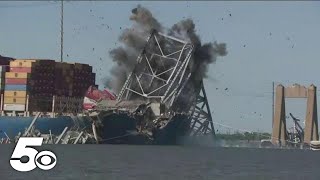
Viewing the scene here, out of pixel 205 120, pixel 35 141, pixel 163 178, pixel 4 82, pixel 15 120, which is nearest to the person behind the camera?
pixel 35 141

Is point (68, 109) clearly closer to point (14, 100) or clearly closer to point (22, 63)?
point (14, 100)

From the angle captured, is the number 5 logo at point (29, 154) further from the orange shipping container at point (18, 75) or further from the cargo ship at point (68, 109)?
the orange shipping container at point (18, 75)

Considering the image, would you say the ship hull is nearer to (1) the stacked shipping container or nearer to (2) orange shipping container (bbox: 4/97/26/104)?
(1) the stacked shipping container

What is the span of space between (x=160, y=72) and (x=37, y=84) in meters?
27.8

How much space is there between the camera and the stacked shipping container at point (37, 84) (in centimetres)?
15750

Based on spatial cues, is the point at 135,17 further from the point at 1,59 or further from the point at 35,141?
the point at 35,141

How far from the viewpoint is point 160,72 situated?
529 ft

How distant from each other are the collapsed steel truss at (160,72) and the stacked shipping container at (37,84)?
59.0 ft

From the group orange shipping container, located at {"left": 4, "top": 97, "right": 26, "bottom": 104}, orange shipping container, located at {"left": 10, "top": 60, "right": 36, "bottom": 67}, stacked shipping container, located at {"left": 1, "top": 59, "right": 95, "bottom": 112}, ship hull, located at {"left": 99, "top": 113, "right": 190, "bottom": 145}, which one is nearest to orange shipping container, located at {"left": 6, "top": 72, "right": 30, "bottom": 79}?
stacked shipping container, located at {"left": 1, "top": 59, "right": 95, "bottom": 112}

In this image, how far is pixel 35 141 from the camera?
30.6 meters

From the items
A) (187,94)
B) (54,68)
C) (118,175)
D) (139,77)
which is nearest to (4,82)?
(54,68)

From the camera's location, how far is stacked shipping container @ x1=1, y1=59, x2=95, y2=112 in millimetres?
157500

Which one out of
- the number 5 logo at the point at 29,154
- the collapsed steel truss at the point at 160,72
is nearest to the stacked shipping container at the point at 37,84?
the collapsed steel truss at the point at 160,72

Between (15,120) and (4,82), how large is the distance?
1410cm
